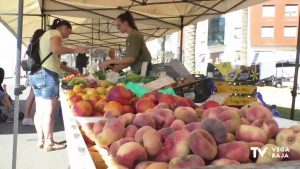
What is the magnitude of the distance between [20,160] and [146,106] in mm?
3353

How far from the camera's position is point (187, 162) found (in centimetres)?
117

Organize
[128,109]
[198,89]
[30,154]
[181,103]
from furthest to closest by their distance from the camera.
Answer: [30,154], [198,89], [128,109], [181,103]

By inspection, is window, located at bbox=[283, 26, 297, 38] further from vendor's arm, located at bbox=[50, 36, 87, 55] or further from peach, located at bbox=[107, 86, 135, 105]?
peach, located at bbox=[107, 86, 135, 105]

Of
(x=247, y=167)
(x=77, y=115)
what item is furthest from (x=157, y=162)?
(x=77, y=115)

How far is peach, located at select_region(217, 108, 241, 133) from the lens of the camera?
1.50m

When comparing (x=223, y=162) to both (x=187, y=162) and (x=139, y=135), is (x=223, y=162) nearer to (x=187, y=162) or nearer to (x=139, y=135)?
(x=187, y=162)

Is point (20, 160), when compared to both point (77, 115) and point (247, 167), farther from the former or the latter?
point (247, 167)

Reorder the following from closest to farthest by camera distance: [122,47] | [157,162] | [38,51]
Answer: [157,162], [38,51], [122,47]

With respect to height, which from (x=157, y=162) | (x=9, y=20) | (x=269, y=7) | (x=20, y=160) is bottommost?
(x=20, y=160)

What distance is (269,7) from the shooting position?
5631 centimetres

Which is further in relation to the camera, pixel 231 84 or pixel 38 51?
pixel 38 51

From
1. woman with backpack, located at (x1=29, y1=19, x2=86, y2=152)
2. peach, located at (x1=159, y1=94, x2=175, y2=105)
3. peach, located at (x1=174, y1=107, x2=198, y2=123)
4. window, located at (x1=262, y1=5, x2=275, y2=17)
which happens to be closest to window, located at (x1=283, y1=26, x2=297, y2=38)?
window, located at (x1=262, y1=5, x2=275, y2=17)

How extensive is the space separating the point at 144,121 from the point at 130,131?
10 cm

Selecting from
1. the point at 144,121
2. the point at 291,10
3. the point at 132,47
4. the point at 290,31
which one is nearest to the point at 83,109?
the point at 144,121
